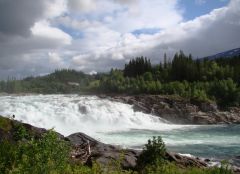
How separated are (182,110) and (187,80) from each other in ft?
114

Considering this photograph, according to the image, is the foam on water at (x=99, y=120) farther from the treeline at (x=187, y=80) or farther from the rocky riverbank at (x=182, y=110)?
the treeline at (x=187, y=80)

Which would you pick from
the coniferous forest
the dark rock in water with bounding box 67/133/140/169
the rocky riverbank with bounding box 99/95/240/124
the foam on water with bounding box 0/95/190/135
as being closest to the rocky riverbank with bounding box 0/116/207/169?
the dark rock in water with bounding box 67/133/140/169

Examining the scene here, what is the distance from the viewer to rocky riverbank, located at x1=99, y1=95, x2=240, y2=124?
66625 mm

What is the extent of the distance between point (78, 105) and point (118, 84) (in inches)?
1887

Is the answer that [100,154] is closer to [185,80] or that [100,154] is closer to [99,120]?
[99,120]

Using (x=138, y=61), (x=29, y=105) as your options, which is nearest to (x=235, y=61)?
(x=138, y=61)

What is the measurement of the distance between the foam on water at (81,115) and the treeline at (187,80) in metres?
20.0

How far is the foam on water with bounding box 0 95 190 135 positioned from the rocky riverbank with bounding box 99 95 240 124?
3008 millimetres

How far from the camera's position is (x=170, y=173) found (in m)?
10.1

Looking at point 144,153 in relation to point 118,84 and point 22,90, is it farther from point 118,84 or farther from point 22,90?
point 22,90

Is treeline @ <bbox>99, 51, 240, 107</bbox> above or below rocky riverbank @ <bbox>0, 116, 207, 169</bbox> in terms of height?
above

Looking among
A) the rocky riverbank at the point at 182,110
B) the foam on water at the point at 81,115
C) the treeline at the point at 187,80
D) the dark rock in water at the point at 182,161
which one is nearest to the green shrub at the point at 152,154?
the dark rock in water at the point at 182,161

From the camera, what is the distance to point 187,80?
102750 mm

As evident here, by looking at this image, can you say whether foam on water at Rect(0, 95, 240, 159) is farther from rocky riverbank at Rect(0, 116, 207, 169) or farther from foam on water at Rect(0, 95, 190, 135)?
rocky riverbank at Rect(0, 116, 207, 169)
